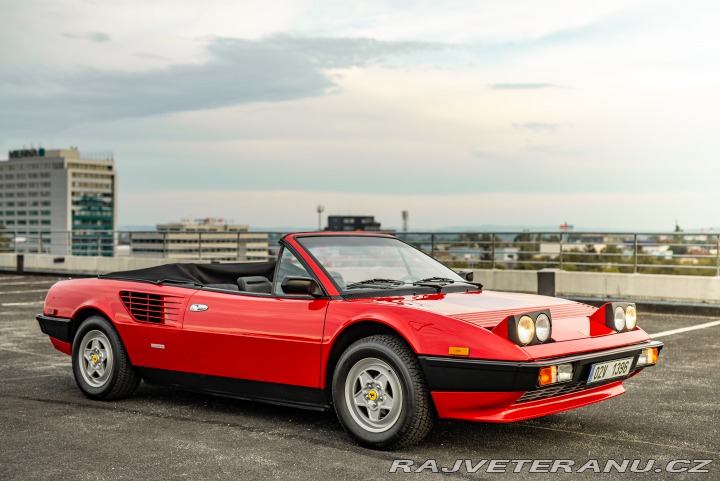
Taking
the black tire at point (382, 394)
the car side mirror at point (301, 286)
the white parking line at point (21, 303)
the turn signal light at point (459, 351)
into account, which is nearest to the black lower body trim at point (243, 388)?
the black tire at point (382, 394)

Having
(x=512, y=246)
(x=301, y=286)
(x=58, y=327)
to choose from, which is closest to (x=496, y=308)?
(x=301, y=286)

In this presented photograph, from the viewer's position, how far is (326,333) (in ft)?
18.5

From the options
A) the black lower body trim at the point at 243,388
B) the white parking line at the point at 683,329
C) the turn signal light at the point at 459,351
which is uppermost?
the turn signal light at the point at 459,351

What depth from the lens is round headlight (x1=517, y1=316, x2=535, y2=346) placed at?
5.09 metres

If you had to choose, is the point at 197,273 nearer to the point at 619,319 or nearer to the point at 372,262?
the point at 372,262

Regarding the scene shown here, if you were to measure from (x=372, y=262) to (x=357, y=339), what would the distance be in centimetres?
95

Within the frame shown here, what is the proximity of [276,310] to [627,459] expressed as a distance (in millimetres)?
2430

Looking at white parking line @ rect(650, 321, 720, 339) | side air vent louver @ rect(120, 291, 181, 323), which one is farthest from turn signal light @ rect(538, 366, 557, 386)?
white parking line @ rect(650, 321, 720, 339)

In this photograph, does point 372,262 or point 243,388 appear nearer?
point 243,388

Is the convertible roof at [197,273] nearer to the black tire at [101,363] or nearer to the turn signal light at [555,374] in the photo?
the black tire at [101,363]

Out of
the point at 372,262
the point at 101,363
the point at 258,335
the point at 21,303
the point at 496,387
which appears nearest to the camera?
the point at 496,387

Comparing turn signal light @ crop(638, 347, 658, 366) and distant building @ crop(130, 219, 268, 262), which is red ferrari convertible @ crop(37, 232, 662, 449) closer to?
turn signal light @ crop(638, 347, 658, 366)

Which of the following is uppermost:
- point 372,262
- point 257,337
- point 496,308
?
point 372,262

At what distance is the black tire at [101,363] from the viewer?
690 cm
